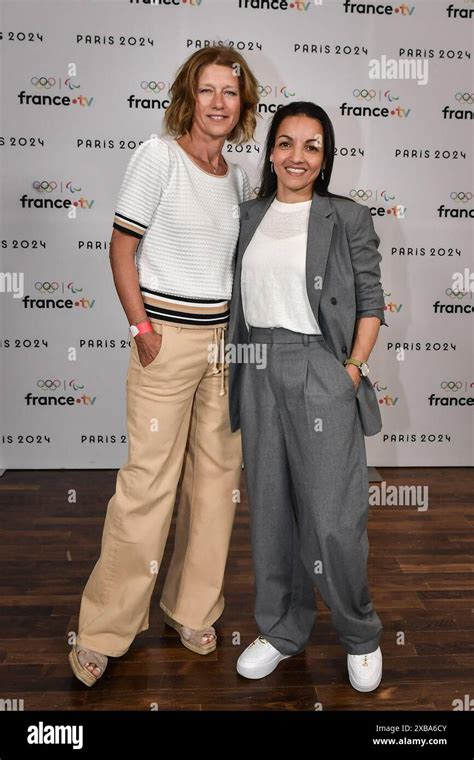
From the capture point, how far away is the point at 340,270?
205 cm

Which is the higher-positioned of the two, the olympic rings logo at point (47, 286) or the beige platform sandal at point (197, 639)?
the olympic rings logo at point (47, 286)

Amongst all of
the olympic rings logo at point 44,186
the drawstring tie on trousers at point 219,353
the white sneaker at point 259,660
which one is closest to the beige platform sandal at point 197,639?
the white sneaker at point 259,660

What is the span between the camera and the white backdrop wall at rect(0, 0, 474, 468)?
152 inches

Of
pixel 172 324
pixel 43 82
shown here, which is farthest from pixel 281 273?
pixel 43 82

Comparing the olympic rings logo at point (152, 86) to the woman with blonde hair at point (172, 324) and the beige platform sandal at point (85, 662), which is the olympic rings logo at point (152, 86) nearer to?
the woman with blonde hair at point (172, 324)

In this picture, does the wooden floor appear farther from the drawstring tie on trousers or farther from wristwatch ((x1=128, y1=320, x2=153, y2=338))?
wristwatch ((x1=128, y1=320, x2=153, y2=338))

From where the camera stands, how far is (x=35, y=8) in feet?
12.5

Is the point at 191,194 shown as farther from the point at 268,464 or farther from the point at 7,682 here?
the point at 7,682

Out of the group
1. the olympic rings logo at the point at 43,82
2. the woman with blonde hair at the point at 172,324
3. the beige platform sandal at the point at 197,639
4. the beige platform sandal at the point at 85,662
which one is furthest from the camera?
the olympic rings logo at the point at 43,82

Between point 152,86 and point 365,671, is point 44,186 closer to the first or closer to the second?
point 152,86

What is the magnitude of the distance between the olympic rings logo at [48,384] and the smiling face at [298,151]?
93.2 inches

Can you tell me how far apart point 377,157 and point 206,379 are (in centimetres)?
223

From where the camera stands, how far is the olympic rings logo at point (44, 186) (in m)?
3.95

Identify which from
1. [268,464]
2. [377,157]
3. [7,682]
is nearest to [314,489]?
[268,464]
